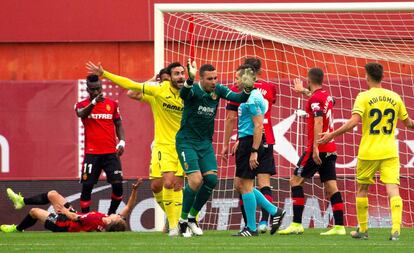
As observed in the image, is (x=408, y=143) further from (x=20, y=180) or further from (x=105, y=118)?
(x=20, y=180)

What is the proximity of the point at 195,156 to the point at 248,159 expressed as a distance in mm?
784

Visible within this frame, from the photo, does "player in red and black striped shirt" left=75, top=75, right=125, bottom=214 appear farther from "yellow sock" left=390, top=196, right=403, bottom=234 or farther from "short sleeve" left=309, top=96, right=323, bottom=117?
"yellow sock" left=390, top=196, right=403, bottom=234

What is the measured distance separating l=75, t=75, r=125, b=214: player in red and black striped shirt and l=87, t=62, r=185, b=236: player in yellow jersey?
1.74 meters

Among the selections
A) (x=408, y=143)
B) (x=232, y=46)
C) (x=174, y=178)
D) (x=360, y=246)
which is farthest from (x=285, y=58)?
(x=360, y=246)

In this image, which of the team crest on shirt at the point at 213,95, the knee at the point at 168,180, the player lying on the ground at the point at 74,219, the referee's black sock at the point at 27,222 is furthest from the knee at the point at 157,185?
the team crest on shirt at the point at 213,95

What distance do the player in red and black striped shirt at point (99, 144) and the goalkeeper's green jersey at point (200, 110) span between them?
3070mm

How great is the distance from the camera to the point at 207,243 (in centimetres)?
1194

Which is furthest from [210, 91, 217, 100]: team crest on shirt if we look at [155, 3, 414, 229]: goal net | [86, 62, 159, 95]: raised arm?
[155, 3, 414, 229]: goal net

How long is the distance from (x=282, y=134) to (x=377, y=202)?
5.79 feet

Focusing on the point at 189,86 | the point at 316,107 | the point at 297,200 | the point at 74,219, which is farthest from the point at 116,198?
the point at 189,86

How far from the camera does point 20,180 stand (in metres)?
17.1

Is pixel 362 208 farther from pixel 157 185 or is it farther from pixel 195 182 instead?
pixel 157 185

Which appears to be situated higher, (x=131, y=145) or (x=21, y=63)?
(x=21, y=63)

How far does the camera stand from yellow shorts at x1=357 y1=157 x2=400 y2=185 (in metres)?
12.2
